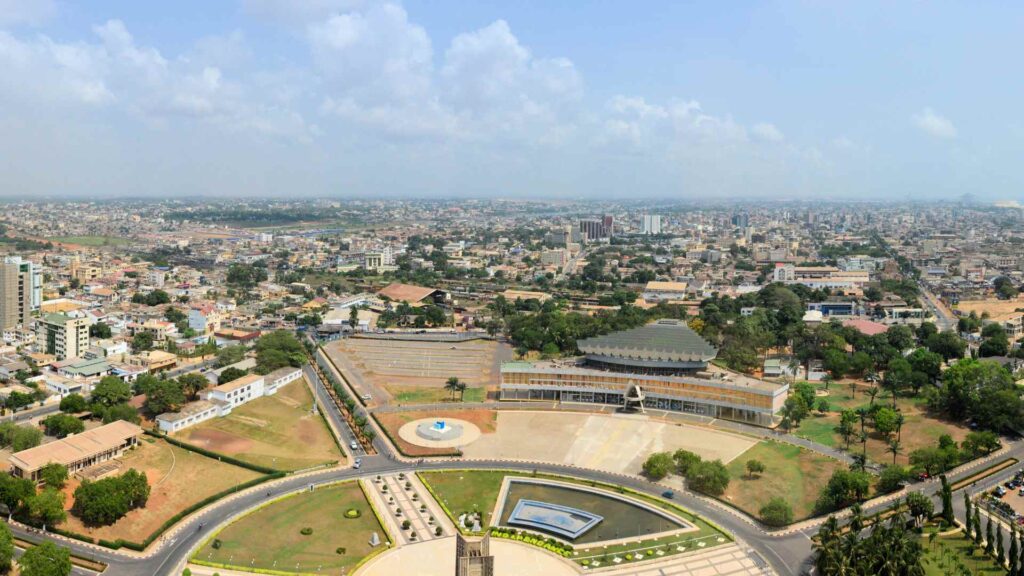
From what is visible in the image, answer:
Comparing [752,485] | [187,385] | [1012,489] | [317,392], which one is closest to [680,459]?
[752,485]

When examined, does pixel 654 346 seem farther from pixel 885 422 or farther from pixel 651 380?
pixel 885 422

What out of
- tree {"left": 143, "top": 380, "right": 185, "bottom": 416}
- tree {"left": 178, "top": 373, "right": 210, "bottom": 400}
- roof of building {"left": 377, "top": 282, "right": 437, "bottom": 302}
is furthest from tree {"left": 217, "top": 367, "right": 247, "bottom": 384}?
roof of building {"left": 377, "top": 282, "right": 437, "bottom": 302}

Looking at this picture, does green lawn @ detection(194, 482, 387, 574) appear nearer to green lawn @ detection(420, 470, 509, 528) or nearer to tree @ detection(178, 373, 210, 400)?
green lawn @ detection(420, 470, 509, 528)

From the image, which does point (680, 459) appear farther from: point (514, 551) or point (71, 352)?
point (71, 352)

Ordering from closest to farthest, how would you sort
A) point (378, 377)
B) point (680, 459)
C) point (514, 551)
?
point (514, 551), point (680, 459), point (378, 377)

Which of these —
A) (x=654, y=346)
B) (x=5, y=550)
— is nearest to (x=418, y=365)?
(x=654, y=346)

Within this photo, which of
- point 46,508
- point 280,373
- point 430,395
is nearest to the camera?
point 46,508

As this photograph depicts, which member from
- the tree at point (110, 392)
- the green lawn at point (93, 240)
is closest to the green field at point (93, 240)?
the green lawn at point (93, 240)
